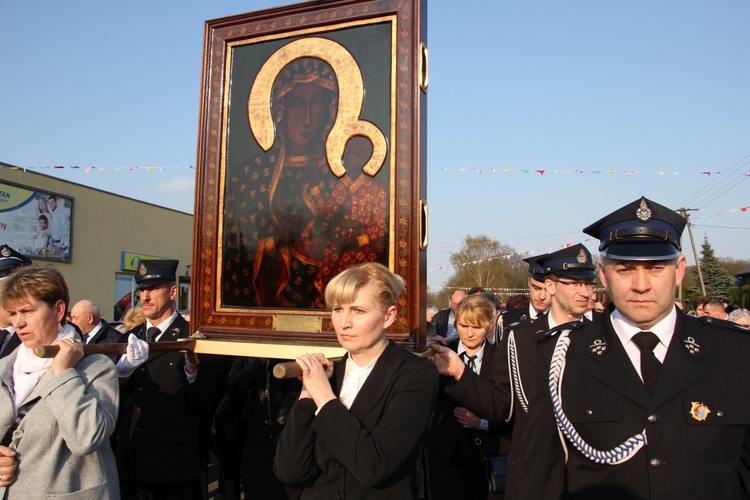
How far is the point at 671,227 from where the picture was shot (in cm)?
204

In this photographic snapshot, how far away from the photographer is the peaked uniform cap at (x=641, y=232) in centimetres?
196

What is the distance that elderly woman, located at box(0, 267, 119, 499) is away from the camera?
2350mm

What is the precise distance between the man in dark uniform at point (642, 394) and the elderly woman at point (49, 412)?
1.66 m

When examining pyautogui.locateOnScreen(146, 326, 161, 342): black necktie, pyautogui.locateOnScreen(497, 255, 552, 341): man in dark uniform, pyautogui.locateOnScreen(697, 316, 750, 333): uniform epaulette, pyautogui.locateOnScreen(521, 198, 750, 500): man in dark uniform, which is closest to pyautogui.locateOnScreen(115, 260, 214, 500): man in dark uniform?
pyautogui.locateOnScreen(146, 326, 161, 342): black necktie

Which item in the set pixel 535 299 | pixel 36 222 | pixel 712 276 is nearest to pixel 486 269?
pixel 712 276

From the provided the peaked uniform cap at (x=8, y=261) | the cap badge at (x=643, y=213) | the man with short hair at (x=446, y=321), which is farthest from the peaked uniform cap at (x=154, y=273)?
the man with short hair at (x=446, y=321)

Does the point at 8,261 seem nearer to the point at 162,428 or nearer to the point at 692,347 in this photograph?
the point at 162,428

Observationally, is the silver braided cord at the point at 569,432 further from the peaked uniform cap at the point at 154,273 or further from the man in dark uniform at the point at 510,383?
the peaked uniform cap at the point at 154,273

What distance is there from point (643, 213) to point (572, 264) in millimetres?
1681

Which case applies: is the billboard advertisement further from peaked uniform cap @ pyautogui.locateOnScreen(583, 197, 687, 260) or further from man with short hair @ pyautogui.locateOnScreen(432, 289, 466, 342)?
peaked uniform cap @ pyautogui.locateOnScreen(583, 197, 687, 260)

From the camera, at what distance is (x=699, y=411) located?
1.82 metres

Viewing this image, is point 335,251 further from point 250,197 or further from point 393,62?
point 393,62

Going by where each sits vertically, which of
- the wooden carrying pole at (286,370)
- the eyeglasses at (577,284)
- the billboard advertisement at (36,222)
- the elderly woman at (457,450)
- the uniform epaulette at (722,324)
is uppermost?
the billboard advertisement at (36,222)

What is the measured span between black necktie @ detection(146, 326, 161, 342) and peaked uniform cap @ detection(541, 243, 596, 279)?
2.43 meters
